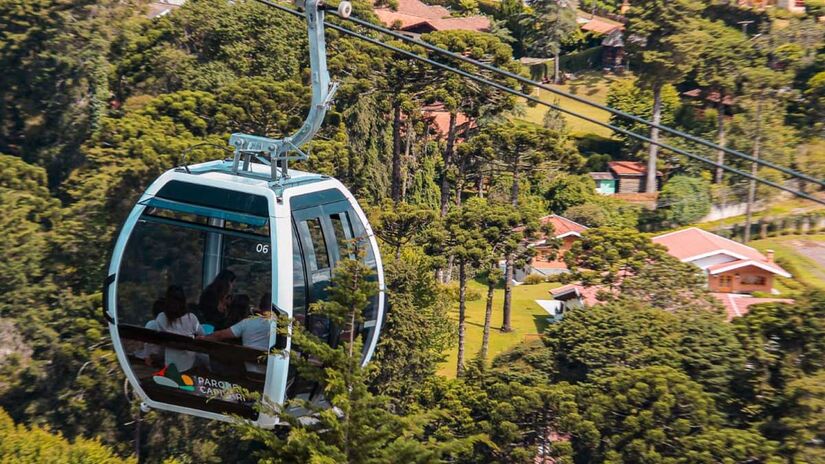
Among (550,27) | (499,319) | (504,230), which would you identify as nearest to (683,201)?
(499,319)

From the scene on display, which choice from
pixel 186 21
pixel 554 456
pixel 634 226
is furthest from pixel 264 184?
pixel 634 226

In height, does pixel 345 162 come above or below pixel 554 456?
above

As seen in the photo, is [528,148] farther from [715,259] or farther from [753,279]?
[753,279]

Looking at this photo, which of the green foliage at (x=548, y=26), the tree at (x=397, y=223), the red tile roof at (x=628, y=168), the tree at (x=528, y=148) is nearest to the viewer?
the tree at (x=397, y=223)

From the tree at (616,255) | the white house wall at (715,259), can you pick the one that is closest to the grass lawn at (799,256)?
the white house wall at (715,259)

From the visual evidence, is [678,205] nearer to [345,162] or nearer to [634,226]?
[634,226]

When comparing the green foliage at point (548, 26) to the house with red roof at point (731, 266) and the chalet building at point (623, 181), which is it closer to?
the chalet building at point (623, 181)
